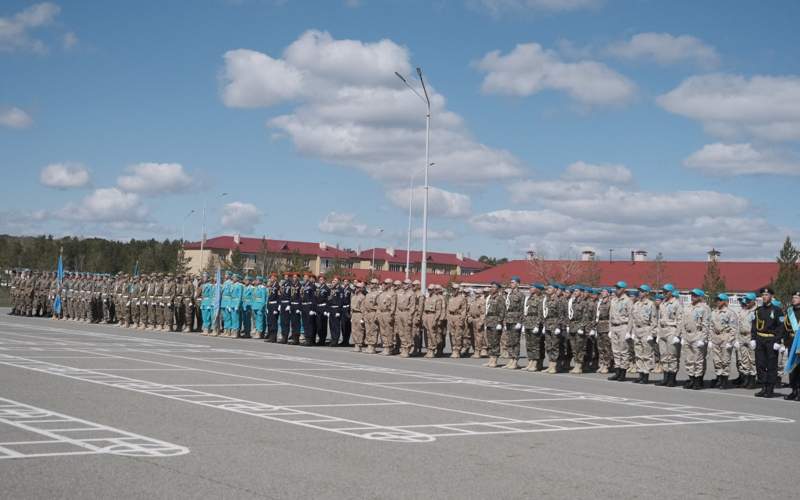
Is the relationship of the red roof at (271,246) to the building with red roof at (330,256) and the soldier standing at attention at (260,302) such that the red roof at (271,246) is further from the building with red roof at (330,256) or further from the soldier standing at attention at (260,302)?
the soldier standing at attention at (260,302)

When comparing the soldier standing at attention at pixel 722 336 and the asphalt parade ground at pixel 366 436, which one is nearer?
the asphalt parade ground at pixel 366 436

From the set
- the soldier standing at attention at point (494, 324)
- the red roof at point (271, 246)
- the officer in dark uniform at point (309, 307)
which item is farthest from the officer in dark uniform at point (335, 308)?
the red roof at point (271, 246)

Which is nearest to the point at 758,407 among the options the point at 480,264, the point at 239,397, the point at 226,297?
the point at 239,397

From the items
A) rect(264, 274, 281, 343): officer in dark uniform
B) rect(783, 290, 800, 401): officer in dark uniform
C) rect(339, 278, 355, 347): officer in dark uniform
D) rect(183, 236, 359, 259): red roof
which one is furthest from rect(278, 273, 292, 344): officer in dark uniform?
rect(183, 236, 359, 259): red roof

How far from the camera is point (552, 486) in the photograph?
765cm

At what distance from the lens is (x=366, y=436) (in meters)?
9.84

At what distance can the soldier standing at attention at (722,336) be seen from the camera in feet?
61.6

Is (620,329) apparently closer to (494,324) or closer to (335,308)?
(494,324)

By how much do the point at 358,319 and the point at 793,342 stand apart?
13168 mm

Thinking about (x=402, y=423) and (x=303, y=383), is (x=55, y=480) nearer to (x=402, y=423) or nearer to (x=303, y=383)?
(x=402, y=423)

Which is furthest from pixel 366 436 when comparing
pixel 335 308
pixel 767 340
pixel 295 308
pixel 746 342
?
pixel 295 308

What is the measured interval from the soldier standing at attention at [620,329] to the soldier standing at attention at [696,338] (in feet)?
4.39

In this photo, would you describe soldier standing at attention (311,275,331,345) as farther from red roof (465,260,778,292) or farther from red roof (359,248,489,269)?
red roof (359,248,489,269)

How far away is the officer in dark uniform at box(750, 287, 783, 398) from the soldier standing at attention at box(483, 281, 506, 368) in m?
6.50
